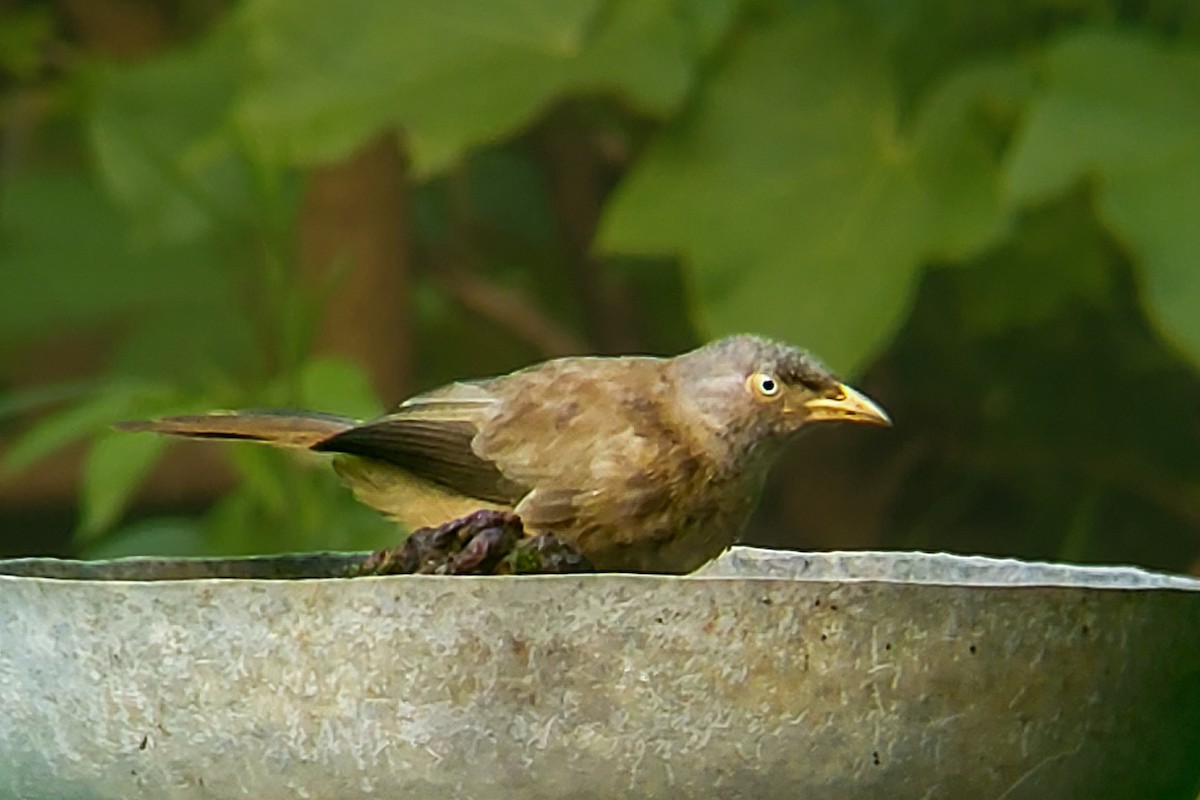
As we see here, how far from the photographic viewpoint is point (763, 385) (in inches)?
51.1

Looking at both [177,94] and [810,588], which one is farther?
[177,94]

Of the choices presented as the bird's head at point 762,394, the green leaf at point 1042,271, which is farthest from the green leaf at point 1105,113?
the bird's head at point 762,394

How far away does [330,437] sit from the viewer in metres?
1.21

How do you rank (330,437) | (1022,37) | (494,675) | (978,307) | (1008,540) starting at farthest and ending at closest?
(1008,540) < (978,307) < (1022,37) < (330,437) < (494,675)

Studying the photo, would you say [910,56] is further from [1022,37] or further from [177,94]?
[177,94]

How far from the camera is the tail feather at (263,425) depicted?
1.27 m

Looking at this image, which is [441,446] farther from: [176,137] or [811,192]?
[176,137]

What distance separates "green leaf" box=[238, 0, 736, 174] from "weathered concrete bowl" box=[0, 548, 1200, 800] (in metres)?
1.45

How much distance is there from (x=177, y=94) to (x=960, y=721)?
82.2 inches

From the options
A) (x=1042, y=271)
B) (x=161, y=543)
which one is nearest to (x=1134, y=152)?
(x=1042, y=271)

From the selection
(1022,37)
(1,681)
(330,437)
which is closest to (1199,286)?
(1022,37)

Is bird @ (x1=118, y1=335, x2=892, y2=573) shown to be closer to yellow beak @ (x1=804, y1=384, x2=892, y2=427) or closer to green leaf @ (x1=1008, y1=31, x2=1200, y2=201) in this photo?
yellow beak @ (x1=804, y1=384, x2=892, y2=427)

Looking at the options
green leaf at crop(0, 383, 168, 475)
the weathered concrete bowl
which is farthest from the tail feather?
green leaf at crop(0, 383, 168, 475)

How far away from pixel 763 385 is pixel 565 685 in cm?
50
